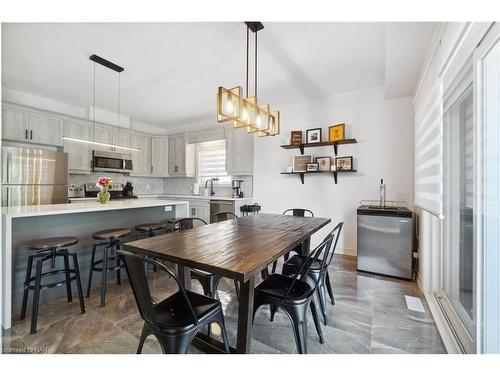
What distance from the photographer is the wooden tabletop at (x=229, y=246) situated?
121 centimetres

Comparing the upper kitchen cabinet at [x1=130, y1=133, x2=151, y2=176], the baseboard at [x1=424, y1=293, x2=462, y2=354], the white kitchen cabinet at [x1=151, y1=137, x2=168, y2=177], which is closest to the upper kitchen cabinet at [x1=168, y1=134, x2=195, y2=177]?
the white kitchen cabinet at [x1=151, y1=137, x2=168, y2=177]

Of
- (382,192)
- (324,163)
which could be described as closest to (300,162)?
(324,163)

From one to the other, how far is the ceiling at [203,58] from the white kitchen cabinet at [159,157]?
171 cm

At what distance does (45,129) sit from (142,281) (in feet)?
14.0

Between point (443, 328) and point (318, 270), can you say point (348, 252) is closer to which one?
point (443, 328)

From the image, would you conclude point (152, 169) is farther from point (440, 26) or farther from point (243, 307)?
point (440, 26)

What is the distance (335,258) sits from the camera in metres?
3.58

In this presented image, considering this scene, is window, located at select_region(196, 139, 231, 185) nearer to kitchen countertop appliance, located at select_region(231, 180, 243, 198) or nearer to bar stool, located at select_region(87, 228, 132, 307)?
kitchen countertop appliance, located at select_region(231, 180, 243, 198)

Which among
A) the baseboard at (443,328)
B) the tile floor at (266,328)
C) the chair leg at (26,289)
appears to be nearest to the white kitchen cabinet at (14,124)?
the chair leg at (26,289)

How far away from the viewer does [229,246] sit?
155cm

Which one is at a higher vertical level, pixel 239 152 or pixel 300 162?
pixel 239 152

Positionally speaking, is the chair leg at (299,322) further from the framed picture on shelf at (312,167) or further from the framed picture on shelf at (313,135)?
the framed picture on shelf at (313,135)

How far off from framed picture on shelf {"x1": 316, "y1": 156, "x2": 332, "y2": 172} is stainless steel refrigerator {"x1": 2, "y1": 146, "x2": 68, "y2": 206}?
4.30 metres
